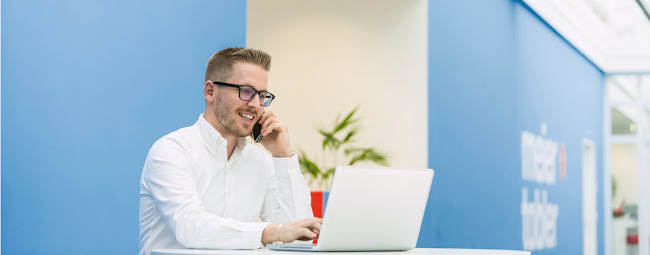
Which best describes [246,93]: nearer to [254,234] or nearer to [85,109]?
[254,234]

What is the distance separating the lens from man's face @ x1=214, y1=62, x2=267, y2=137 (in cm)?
246

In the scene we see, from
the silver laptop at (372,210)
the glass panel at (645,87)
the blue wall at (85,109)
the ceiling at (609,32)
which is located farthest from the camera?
the glass panel at (645,87)

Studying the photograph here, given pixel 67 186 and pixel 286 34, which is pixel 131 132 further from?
pixel 286 34

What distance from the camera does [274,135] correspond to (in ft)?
8.82

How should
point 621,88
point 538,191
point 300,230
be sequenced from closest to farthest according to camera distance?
point 300,230, point 538,191, point 621,88

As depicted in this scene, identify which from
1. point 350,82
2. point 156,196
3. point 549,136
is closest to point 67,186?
point 156,196

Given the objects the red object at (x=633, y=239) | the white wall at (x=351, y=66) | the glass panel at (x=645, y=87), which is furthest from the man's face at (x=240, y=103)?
the red object at (x=633, y=239)

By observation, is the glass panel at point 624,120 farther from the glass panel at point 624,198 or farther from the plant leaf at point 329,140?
the plant leaf at point 329,140

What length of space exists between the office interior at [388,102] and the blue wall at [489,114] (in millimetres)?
27

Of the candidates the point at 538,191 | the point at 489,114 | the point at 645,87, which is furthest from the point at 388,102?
the point at 645,87

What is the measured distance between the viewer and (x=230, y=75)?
2469 millimetres

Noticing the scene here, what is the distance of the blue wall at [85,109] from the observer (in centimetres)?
303

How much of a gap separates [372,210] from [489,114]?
20.5ft

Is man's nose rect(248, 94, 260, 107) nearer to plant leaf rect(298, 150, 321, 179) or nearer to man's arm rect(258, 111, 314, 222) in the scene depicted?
man's arm rect(258, 111, 314, 222)
